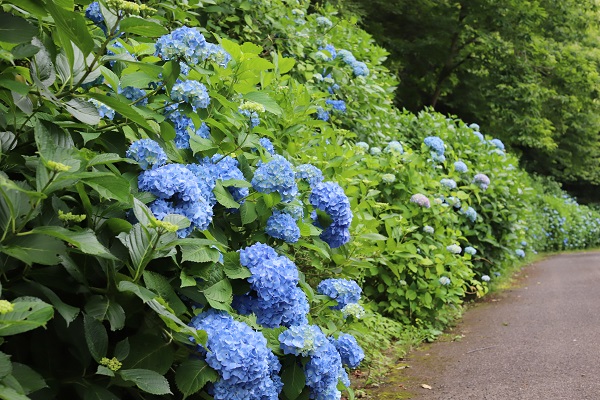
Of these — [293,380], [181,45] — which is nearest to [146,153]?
[181,45]

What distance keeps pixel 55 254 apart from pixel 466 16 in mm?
15860

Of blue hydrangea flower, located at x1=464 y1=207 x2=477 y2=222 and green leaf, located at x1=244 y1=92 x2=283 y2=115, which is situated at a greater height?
green leaf, located at x1=244 y1=92 x2=283 y2=115

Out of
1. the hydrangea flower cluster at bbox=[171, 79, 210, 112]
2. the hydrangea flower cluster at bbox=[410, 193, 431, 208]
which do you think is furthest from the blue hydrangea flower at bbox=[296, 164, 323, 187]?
the hydrangea flower cluster at bbox=[410, 193, 431, 208]

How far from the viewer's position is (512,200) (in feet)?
24.8

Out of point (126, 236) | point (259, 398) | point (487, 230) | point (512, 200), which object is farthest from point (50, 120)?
point (512, 200)

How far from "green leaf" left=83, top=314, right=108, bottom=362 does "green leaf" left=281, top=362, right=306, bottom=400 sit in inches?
32.7

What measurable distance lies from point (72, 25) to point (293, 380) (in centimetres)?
143

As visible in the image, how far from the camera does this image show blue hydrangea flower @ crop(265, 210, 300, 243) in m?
2.48

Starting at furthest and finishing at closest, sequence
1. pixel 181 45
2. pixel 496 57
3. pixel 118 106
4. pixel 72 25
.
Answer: pixel 496 57
pixel 181 45
pixel 118 106
pixel 72 25

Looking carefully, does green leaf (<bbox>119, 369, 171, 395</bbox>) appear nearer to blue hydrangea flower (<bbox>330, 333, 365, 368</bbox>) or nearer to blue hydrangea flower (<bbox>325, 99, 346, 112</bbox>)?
blue hydrangea flower (<bbox>330, 333, 365, 368</bbox>)

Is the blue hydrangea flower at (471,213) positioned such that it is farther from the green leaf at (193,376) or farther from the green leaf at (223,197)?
the green leaf at (193,376)

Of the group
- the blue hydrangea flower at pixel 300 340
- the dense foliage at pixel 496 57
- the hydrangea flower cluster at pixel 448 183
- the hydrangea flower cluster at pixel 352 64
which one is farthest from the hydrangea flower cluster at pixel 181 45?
the dense foliage at pixel 496 57

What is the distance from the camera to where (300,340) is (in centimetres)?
226

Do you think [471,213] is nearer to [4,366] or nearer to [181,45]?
[181,45]
